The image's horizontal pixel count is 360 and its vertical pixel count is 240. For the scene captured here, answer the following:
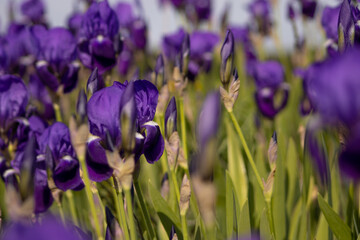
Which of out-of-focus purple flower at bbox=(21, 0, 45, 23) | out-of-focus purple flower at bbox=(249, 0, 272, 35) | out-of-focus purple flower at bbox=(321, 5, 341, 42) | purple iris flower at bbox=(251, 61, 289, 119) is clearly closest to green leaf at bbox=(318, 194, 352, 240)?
out-of-focus purple flower at bbox=(321, 5, 341, 42)

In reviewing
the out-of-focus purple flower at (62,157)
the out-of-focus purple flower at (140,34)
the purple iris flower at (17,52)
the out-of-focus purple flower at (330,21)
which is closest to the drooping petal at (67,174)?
the out-of-focus purple flower at (62,157)

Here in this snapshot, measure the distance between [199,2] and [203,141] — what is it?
382 centimetres

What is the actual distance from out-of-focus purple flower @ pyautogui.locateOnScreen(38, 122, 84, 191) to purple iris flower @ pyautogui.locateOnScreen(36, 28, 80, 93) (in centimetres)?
45

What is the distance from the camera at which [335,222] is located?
4.32 feet

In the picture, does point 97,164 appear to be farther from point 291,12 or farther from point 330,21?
point 291,12

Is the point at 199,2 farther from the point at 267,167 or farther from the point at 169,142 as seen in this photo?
the point at 169,142

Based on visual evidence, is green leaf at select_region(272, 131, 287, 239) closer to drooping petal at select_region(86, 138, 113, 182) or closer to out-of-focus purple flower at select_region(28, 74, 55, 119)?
drooping petal at select_region(86, 138, 113, 182)

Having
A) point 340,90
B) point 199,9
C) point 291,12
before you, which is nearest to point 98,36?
point 340,90

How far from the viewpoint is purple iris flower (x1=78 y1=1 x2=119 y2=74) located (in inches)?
66.8

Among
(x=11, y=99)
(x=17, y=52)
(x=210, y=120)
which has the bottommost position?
(x=17, y=52)

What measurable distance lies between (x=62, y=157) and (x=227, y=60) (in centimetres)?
63

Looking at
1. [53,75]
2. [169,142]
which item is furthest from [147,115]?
[53,75]

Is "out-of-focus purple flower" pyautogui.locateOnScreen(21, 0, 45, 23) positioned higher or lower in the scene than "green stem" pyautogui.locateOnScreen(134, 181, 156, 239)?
lower

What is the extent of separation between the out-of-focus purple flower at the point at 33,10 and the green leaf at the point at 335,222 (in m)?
3.73
